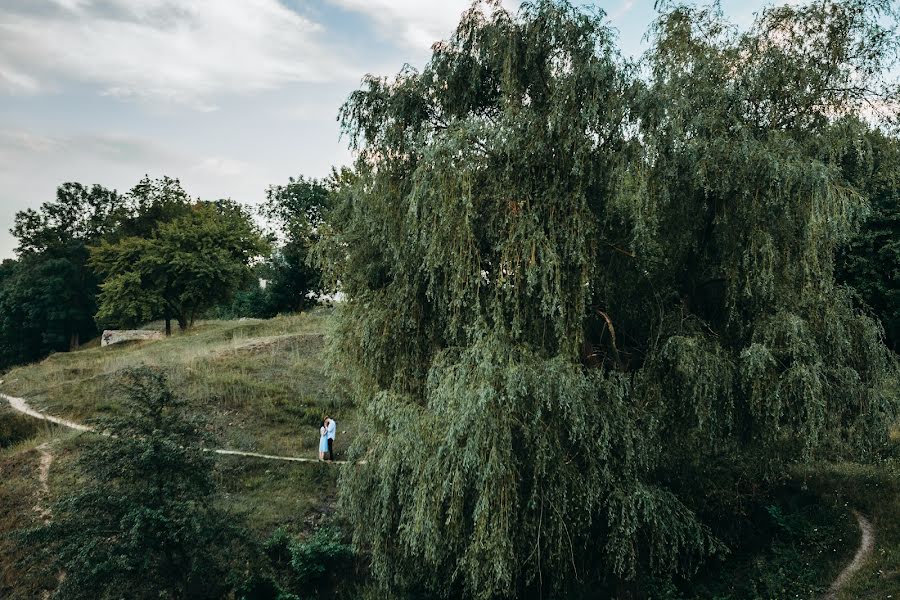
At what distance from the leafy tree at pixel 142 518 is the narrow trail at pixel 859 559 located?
11.8 meters

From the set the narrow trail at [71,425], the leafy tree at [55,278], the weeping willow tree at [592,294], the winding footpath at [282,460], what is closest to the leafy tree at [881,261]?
the weeping willow tree at [592,294]

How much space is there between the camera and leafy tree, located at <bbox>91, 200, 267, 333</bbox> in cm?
3825

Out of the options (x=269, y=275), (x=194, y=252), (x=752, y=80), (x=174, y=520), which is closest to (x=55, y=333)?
(x=269, y=275)

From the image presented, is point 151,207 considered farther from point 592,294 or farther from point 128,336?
point 592,294

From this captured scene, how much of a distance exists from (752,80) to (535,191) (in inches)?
199

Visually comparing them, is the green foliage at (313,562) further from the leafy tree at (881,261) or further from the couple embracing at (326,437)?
the leafy tree at (881,261)

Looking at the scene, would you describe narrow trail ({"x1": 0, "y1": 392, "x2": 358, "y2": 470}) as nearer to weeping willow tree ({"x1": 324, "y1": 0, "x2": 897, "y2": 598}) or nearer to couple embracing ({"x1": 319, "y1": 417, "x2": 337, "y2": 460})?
couple embracing ({"x1": 319, "y1": 417, "x2": 337, "y2": 460})

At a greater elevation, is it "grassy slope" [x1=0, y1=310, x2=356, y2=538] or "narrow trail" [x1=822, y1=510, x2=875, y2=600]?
"grassy slope" [x1=0, y1=310, x2=356, y2=538]

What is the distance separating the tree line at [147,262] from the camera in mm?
39031

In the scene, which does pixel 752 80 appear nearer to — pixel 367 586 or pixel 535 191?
pixel 535 191

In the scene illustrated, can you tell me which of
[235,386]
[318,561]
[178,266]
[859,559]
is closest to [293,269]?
[178,266]

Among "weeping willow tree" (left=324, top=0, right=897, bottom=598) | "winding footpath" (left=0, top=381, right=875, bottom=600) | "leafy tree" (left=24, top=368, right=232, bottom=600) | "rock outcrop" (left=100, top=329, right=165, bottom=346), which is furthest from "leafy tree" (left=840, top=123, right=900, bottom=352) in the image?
"rock outcrop" (left=100, top=329, right=165, bottom=346)

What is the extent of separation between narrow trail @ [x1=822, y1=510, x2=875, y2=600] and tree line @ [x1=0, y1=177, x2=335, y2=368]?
1260 inches

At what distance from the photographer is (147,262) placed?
38812mm
